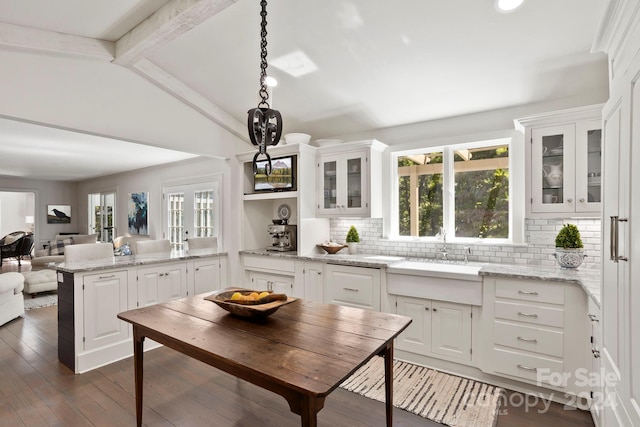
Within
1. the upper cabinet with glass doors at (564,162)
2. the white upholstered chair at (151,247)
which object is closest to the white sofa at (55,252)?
the white upholstered chair at (151,247)

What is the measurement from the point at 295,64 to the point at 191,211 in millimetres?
3605

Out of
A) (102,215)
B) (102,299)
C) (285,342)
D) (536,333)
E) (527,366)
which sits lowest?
(527,366)

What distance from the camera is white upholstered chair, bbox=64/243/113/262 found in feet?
11.3

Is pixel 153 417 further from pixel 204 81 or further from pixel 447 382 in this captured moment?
pixel 204 81

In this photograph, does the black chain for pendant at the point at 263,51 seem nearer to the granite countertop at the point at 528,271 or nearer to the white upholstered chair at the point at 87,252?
the granite countertop at the point at 528,271

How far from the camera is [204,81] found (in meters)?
3.59

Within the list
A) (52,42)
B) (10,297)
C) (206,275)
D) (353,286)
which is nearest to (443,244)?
(353,286)

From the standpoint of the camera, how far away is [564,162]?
8.85 ft

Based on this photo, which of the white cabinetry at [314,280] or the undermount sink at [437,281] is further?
the white cabinetry at [314,280]

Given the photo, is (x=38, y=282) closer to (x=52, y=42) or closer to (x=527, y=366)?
(x=52, y=42)

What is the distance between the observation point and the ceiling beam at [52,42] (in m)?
2.48

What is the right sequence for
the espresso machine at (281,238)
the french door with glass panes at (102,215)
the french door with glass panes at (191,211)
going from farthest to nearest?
the french door with glass panes at (102,215)
the french door with glass panes at (191,211)
the espresso machine at (281,238)

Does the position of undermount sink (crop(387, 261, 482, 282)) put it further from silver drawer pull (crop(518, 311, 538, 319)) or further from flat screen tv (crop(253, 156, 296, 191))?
flat screen tv (crop(253, 156, 296, 191))

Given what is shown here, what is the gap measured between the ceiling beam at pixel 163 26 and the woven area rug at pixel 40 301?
4.26m
